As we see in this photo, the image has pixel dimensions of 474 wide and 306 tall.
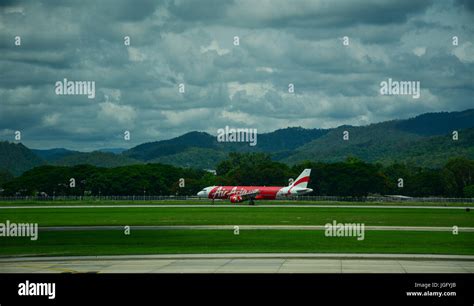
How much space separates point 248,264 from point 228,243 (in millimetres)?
12155

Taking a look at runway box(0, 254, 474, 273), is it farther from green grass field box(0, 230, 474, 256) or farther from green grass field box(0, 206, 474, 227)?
green grass field box(0, 206, 474, 227)

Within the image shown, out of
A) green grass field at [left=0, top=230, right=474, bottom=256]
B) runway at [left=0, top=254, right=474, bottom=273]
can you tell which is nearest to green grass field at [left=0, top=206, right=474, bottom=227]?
green grass field at [left=0, top=230, right=474, bottom=256]

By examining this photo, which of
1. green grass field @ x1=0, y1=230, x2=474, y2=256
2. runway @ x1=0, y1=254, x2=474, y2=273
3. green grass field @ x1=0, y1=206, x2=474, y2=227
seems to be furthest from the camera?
green grass field @ x1=0, y1=206, x2=474, y2=227

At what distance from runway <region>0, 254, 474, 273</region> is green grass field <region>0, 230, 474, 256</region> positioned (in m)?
3.05

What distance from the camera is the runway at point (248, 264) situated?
32.4 meters

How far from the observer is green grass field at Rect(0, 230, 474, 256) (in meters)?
42.3

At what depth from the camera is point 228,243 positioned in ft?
153

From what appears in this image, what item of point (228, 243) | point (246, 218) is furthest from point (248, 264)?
point (246, 218)

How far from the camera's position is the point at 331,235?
5288cm

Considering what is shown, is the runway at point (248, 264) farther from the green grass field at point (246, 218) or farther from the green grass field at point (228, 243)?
the green grass field at point (246, 218)

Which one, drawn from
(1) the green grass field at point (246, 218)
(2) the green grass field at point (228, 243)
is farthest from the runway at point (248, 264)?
(1) the green grass field at point (246, 218)
